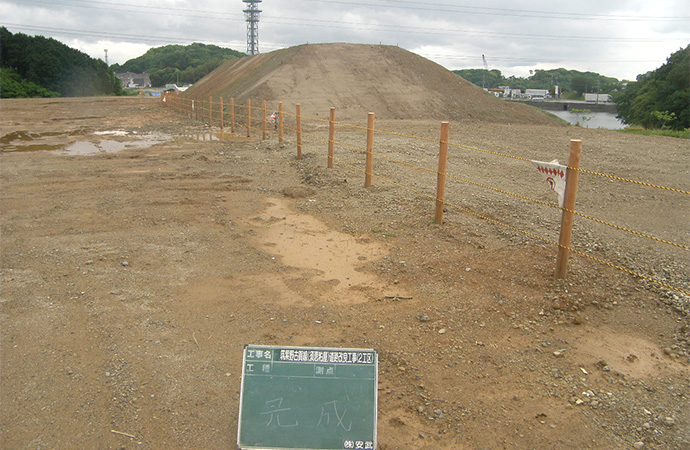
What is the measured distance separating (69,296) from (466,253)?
4175mm

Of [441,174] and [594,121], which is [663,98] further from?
[441,174]

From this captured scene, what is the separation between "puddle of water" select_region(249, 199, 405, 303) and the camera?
5266 millimetres

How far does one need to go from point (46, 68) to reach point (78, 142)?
52.5 metres

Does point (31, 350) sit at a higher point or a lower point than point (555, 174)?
lower

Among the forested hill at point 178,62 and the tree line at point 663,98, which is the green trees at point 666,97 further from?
the forested hill at point 178,62

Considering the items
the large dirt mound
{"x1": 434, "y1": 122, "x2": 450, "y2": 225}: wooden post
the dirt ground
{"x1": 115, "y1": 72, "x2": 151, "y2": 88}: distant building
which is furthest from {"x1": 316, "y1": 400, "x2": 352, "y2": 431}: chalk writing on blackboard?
{"x1": 115, "y1": 72, "x2": 151, "y2": 88}: distant building

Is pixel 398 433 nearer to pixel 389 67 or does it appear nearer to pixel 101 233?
pixel 101 233

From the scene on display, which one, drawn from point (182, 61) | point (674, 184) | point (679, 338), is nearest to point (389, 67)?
point (674, 184)

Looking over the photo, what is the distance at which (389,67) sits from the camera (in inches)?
1459

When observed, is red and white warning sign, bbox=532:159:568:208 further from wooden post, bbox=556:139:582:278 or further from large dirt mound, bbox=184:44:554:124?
large dirt mound, bbox=184:44:554:124

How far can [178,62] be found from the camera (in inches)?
4668

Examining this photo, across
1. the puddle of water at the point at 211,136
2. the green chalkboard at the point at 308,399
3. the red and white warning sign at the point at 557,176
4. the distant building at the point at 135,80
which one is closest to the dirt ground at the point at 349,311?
the green chalkboard at the point at 308,399

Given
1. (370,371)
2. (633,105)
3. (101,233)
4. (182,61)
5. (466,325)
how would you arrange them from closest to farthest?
(370,371) → (466,325) → (101,233) → (633,105) → (182,61)

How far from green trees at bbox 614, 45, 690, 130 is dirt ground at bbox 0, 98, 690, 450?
107ft
